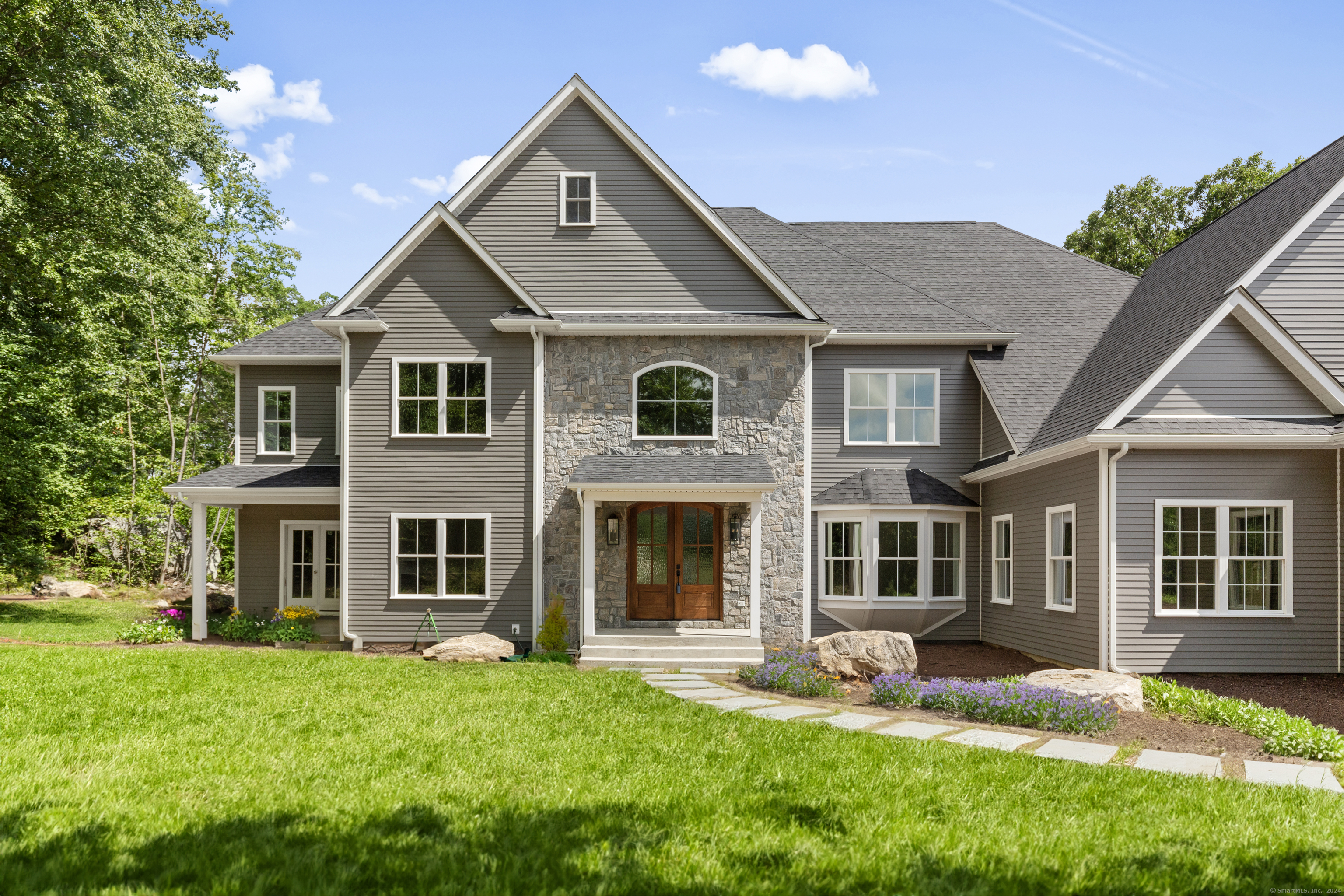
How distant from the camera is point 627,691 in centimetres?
1070

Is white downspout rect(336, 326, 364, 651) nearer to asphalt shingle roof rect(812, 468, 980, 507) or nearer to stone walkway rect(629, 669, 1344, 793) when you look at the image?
stone walkway rect(629, 669, 1344, 793)

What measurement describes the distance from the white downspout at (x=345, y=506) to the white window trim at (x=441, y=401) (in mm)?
754

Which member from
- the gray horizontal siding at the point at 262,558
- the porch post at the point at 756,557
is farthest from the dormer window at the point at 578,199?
the gray horizontal siding at the point at 262,558

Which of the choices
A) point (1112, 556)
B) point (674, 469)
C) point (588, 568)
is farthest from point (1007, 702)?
point (588, 568)

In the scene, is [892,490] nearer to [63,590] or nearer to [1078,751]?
[1078,751]

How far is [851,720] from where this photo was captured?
9.31 meters

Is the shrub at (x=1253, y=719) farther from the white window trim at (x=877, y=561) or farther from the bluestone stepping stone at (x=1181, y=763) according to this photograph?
the white window trim at (x=877, y=561)

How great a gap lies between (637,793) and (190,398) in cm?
2906

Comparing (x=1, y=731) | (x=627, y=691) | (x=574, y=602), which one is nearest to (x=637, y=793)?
(x=627, y=691)

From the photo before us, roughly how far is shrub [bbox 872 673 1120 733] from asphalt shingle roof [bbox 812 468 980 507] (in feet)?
A: 21.0

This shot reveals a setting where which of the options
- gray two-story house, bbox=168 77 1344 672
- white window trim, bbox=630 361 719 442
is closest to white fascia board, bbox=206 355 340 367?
gray two-story house, bbox=168 77 1344 672

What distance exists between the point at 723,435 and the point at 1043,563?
5.81m

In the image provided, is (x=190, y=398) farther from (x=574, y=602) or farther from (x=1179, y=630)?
(x=1179, y=630)

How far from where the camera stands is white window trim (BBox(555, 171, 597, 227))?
1634cm
